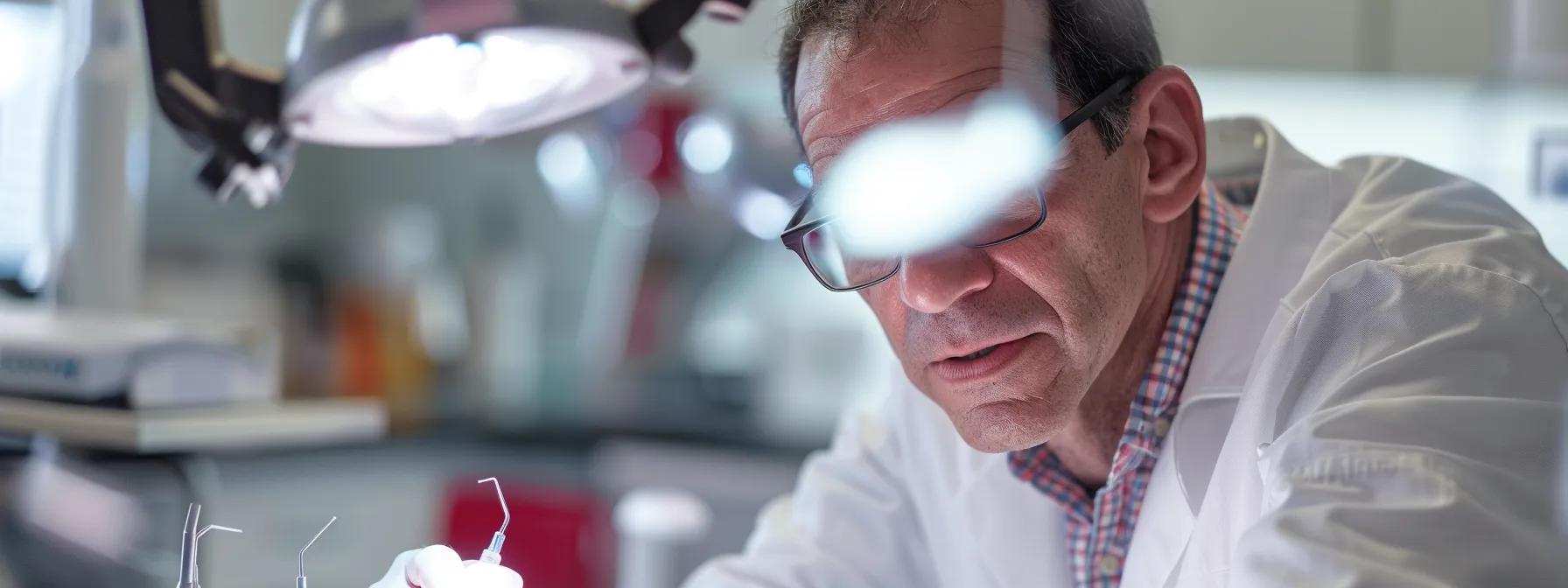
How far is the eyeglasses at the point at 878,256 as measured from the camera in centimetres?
70

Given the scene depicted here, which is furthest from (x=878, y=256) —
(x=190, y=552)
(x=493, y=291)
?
(x=493, y=291)

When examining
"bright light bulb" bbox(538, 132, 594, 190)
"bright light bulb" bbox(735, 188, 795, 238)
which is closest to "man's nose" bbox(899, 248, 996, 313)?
"bright light bulb" bbox(735, 188, 795, 238)

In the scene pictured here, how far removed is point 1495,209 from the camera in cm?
79

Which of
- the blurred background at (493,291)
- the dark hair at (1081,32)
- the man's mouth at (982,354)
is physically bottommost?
the blurred background at (493,291)

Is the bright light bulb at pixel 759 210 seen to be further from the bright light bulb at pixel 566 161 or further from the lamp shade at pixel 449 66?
the lamp shade at pixel 449 66

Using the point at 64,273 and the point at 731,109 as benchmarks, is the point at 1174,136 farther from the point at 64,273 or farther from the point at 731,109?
the point at 731,109

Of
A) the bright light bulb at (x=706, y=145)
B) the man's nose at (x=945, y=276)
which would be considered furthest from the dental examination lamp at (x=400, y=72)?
the bright light bulb at (x=706, y=145)

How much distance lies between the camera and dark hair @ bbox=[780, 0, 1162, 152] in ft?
2.37

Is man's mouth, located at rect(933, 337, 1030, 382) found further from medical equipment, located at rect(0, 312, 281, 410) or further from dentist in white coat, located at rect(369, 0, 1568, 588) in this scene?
medical equipment, located at rect(0, 312, 281, 410)

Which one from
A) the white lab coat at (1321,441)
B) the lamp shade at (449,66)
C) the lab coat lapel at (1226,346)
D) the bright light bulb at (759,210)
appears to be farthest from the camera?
the bright light bulb at (759,210)

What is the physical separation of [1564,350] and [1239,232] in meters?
0.26

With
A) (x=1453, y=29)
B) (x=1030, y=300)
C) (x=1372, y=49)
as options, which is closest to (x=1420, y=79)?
(x=1372, y=49)

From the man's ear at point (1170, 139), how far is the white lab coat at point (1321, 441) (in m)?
0.04

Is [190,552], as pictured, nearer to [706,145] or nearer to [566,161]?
[706,145]
